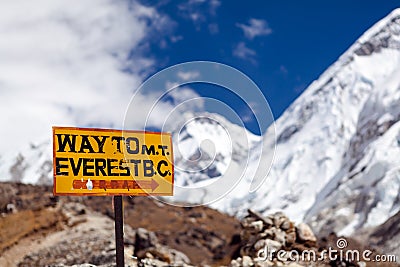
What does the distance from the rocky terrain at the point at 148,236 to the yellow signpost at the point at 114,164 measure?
8.07 meters

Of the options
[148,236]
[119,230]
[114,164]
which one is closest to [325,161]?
[148,236]

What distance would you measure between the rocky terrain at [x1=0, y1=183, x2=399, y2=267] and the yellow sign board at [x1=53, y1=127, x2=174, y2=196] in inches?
319

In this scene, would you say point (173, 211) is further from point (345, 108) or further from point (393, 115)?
point (345, 108)

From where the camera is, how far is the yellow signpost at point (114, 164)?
11.3 m

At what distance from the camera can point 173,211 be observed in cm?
7988

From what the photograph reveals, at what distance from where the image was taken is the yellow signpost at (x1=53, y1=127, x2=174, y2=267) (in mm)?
11312

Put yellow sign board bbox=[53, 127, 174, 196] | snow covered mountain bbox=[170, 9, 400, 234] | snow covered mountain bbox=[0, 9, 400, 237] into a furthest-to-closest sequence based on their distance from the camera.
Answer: snow covered mountain bbox=[170, 9, 400, 234] < snow covered mountain bbox=[0, 9, 400, 237] < yellow sign board bbox=[53, 127, 174, 196]

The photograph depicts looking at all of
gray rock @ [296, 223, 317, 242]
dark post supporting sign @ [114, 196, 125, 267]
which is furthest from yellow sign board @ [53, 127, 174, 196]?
gray rock @ [296, 223, 317, 242]

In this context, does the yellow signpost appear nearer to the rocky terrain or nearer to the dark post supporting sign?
the dark post supporting sign

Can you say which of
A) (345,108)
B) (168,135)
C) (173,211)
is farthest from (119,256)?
(345,108)

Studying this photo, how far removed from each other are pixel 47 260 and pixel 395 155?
70.7 meters

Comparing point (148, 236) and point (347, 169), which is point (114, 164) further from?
Answer: point (347, 169)

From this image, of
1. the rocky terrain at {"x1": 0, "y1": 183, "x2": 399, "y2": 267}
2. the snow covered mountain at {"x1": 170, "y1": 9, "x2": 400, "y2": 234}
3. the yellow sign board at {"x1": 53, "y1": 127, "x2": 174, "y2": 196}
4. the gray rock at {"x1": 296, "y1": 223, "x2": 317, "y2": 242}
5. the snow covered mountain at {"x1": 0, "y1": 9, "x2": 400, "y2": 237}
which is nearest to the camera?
the yellow sign board at {"x1": 53, "y1": 127, "x2": 174, "y2": 196}

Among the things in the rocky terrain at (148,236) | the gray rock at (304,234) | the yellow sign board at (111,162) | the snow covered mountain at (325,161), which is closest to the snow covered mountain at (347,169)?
the snow covered mountain at (325,161)
